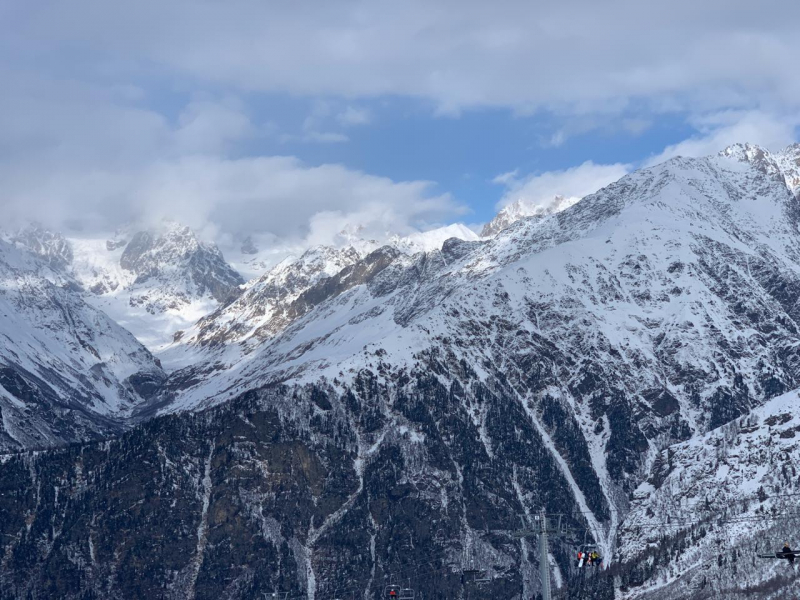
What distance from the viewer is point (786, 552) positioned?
556 feet
